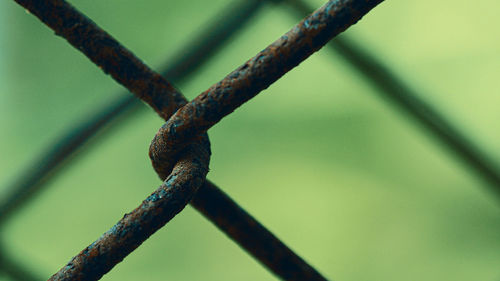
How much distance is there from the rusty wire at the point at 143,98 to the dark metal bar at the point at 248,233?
0.03 m

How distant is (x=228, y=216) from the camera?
0.31 metres

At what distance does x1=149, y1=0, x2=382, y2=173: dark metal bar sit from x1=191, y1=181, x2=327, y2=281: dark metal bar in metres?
0.06

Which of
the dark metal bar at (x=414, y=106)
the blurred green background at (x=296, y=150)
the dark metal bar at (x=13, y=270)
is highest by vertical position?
the dark metal bar at (x=414, y=106)

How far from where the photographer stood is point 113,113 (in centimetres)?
54

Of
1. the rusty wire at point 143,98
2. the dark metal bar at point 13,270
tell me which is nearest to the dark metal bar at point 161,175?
the rusty wire at point 143,98

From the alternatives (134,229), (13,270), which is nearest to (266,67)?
(134,229)

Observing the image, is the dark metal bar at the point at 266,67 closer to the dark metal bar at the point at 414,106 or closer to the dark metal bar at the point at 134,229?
the dark metal bar at the point at 134,229

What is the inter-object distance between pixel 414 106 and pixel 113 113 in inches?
11.8

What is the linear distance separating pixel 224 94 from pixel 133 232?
0.08 meters

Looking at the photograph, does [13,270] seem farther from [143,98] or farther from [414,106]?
[414,106]

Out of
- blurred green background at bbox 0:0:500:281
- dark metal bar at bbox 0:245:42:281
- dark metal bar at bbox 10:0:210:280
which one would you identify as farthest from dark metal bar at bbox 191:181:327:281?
dark metal bar at bbox 0:245:42:281

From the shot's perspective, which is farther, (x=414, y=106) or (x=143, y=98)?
(x=414, y=106)

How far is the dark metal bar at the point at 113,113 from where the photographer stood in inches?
20.9

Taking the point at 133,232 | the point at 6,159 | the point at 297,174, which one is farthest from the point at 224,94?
the point at 6,159
